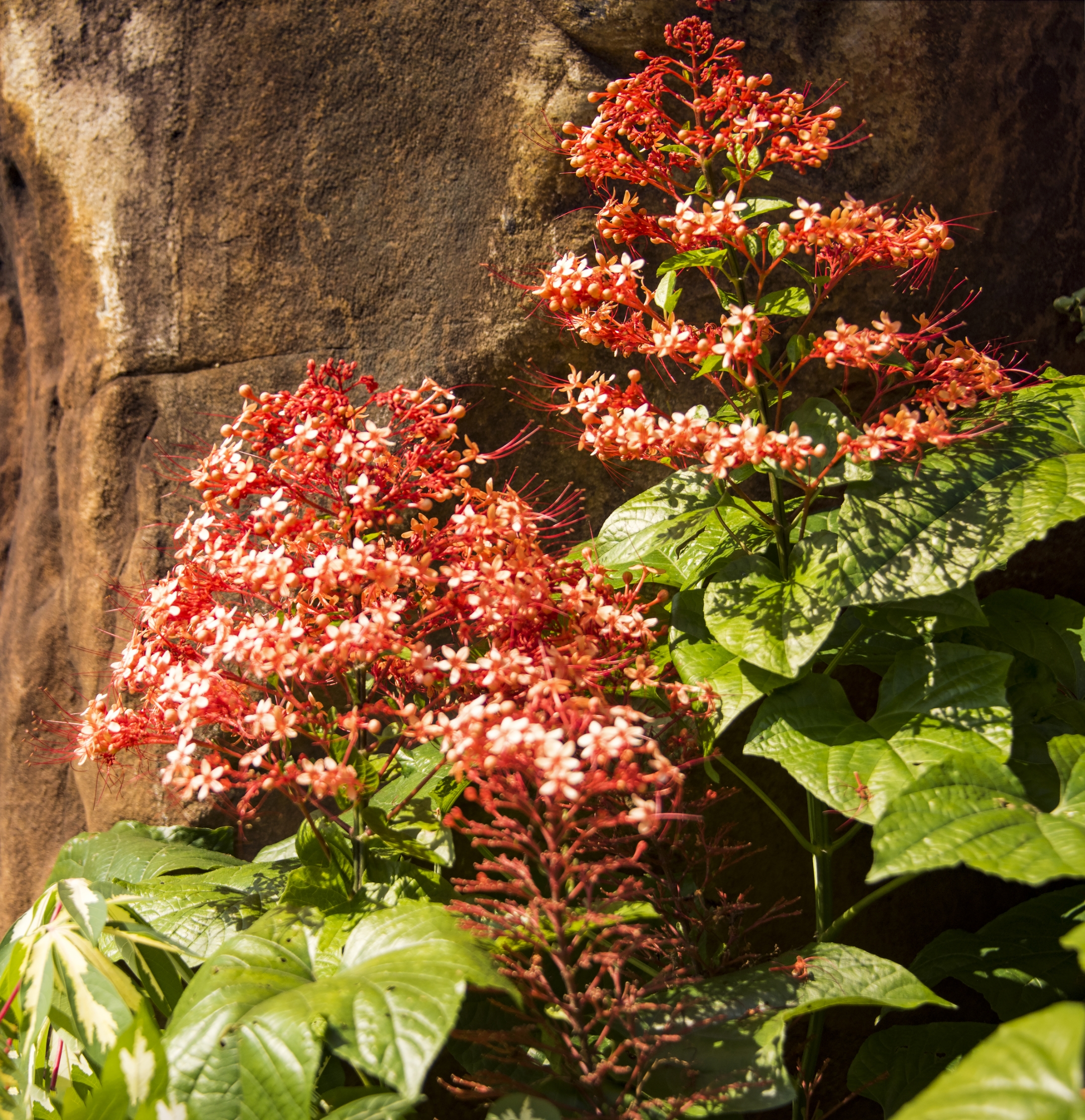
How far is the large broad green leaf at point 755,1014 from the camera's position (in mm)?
1077

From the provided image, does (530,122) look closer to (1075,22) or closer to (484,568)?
(484,568)

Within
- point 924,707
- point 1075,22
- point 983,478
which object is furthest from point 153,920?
point 1075,22

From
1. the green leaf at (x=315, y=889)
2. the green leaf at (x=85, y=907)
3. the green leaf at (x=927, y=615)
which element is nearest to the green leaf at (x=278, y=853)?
the green leaf at (x=315, y=889)

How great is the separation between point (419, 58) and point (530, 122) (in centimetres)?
28

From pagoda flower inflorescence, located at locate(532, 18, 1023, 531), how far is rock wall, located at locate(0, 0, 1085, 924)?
1.11ft

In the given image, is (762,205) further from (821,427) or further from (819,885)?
(819,885)

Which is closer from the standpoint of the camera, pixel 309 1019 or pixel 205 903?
pixel 309 1019

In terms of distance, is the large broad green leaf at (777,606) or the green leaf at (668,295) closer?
the large broad green leaf at (777,606)

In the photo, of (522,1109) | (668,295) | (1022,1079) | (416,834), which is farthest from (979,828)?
(668,295)

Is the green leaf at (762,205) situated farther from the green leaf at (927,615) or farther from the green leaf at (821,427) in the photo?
the green leaf at (927,615)

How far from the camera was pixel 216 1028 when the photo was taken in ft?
3.32

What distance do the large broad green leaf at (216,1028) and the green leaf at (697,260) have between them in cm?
117

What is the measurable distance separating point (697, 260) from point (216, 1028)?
127 cm

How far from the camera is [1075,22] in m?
2.09
